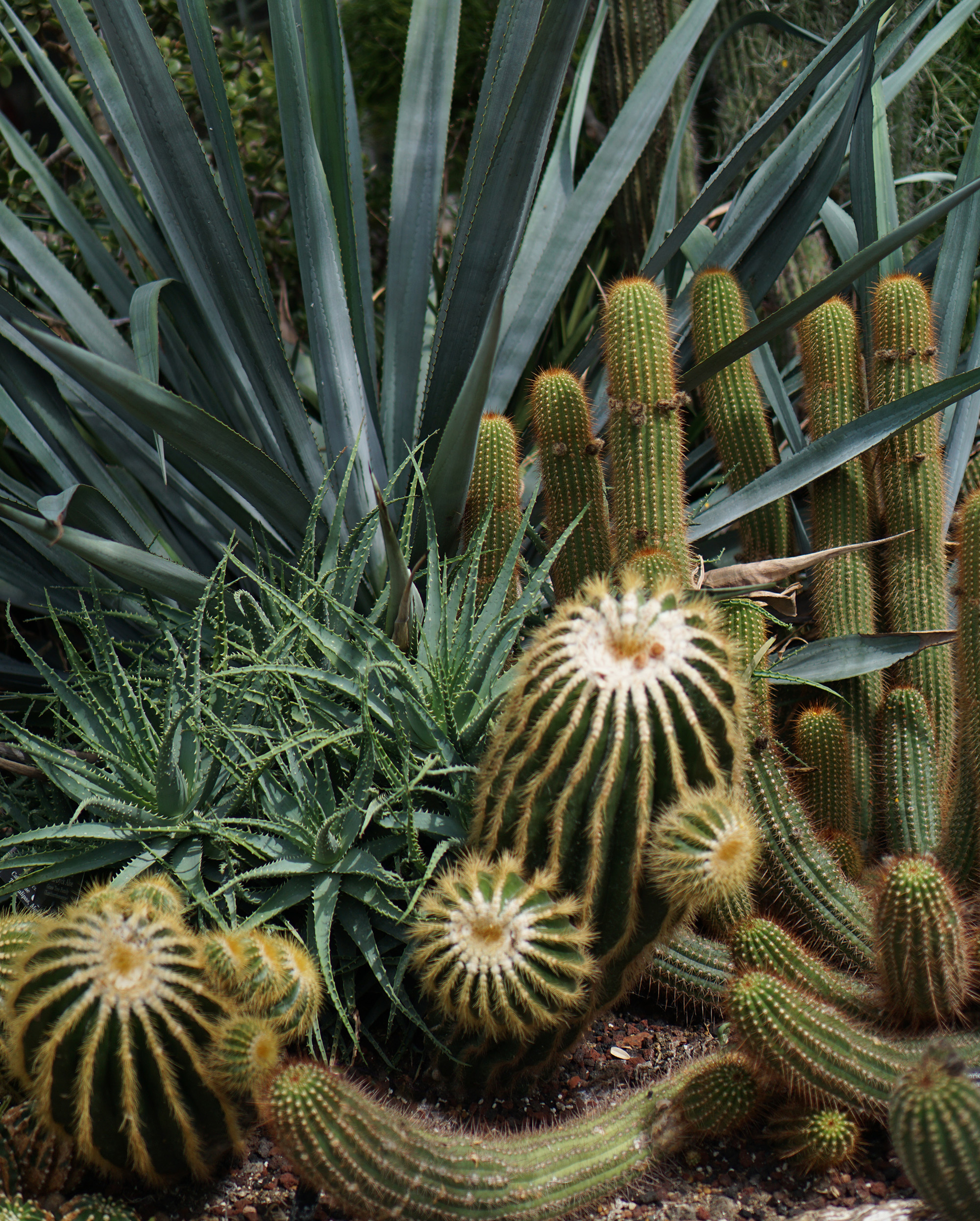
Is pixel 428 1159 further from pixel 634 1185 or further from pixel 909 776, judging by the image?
pixel 909 776

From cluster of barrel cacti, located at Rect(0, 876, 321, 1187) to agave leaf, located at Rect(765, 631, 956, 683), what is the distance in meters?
1.21

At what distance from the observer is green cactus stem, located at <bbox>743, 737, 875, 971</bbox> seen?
182 cm

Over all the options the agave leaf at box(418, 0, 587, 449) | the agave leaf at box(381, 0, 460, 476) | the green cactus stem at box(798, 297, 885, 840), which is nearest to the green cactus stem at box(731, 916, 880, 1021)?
the green cactus stem at box(798, 297, 885, 840)

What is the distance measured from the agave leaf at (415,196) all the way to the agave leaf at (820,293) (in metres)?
0.72

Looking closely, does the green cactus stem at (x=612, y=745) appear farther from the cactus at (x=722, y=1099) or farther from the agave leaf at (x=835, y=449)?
the agave leaf at (x=835, y=449)

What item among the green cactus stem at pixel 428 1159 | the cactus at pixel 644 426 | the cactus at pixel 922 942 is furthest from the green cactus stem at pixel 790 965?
the cactus at pixel 644 426

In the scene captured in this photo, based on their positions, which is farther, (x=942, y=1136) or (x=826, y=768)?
(x=826, y=768)

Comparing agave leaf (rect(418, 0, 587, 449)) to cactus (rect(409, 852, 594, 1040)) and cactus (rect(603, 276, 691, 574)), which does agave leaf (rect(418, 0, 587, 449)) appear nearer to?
cactus (rect(603, 276, 691, 574))

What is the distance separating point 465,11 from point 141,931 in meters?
4.33

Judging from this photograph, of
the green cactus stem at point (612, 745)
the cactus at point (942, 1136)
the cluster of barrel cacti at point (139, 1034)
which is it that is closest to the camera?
the cactus at point (942, 1136)

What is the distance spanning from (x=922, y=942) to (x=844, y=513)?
111 centimetres

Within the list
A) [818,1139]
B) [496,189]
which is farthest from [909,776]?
[496,189]

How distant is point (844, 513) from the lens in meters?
2.34

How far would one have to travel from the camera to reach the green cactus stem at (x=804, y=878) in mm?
1817
